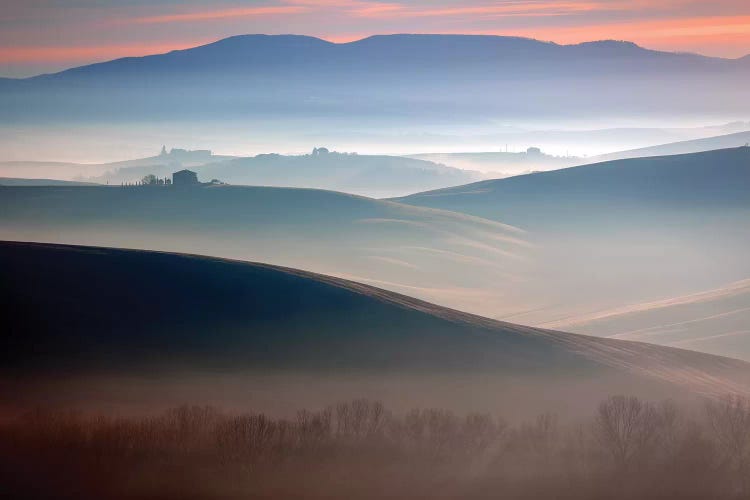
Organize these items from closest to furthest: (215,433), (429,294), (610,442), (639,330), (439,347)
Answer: (215,433) < (610,442) < (439,347) < (639,330) < (429,294)

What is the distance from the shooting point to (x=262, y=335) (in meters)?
70.2

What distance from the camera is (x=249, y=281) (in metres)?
78.9

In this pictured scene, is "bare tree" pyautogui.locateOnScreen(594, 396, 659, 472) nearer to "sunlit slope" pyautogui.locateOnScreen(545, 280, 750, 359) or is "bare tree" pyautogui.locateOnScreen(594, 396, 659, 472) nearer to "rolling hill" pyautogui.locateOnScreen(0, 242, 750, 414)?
"rolling hill" pyautogui.locateOnScreen(0, 242, 750, 414)

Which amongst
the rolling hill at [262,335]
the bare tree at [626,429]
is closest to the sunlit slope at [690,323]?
the rolling hill at [262,335]

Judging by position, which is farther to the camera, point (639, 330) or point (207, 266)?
point (639, 330)

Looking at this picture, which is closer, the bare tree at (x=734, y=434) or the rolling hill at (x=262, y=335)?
the bare tree at (x=734, y=434)

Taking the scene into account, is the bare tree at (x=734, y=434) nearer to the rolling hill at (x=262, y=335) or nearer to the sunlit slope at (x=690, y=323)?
the rolling hill at (x=262, y=335)

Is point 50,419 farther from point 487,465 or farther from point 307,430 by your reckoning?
point 487,465

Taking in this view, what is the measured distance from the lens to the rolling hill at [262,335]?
64.6 meters

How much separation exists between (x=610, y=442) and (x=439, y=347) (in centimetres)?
1852

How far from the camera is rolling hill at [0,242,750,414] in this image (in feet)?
212

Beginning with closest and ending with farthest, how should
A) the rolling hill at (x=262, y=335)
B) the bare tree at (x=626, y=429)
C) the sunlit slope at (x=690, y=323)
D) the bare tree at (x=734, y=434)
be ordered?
the bare tree at (x=734, y=434) < the bare tree at (x=626, y=429) < the rolling hill at (x=262, y=335) < the sunlit slope at (x=690, y=323)

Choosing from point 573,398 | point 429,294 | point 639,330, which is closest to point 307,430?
point 573,398

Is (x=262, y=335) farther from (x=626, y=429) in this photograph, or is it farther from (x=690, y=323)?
(x=690, y=323)
